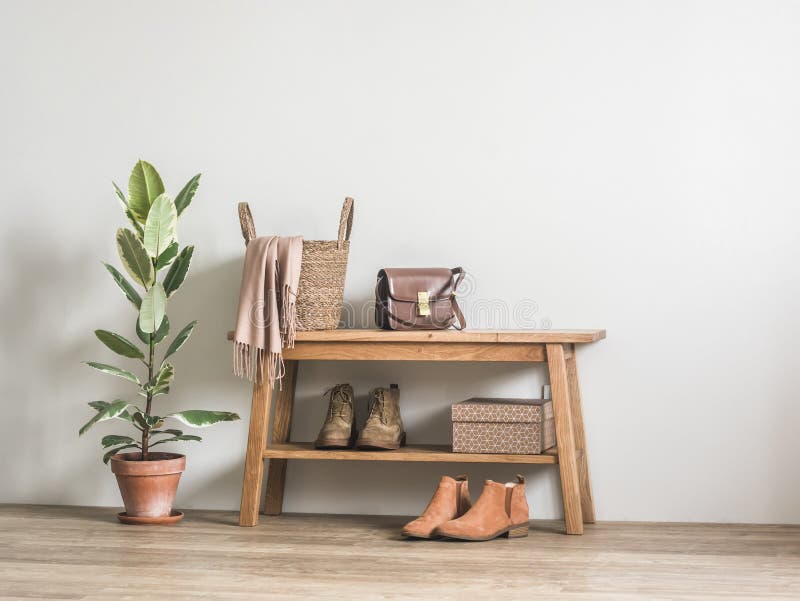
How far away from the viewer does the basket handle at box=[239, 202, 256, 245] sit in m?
2.91

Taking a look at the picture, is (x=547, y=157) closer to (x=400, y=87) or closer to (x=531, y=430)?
(x=400, y=87)

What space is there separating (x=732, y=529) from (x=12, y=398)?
2371 mm

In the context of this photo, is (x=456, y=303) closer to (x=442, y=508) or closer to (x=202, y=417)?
(x=442, y=508)

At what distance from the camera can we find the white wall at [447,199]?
2900mm

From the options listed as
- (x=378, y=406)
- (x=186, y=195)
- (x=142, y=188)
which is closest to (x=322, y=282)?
(x=378, y=406)

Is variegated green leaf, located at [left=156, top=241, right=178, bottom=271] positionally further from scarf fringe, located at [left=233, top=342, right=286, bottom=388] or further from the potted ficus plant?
scarf fringe, located at [left=233, top=342, right=286, bottom=388]

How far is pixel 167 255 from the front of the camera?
2867 millimetres

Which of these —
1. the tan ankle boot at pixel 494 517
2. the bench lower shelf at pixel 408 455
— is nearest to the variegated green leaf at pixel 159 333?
the bench lower shelf at pixel 408 455

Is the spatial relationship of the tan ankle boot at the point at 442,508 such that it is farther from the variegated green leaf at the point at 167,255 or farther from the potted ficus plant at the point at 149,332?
the variegated green leaf at the point at 167,255

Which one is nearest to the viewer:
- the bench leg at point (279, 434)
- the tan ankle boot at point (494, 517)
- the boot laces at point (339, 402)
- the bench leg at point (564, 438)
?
the tan ankle boot at point (494, 517)

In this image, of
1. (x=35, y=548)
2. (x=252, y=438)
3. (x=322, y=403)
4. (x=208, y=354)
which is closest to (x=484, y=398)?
(x=322, y=403)

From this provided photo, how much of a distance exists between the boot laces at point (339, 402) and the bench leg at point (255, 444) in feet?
0.67

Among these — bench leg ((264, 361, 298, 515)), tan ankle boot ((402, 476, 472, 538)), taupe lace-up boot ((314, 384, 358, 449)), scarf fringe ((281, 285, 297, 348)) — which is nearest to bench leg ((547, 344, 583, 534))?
A: tan ankle boot ((402, 476, 472, 538))

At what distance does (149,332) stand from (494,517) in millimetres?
1155
